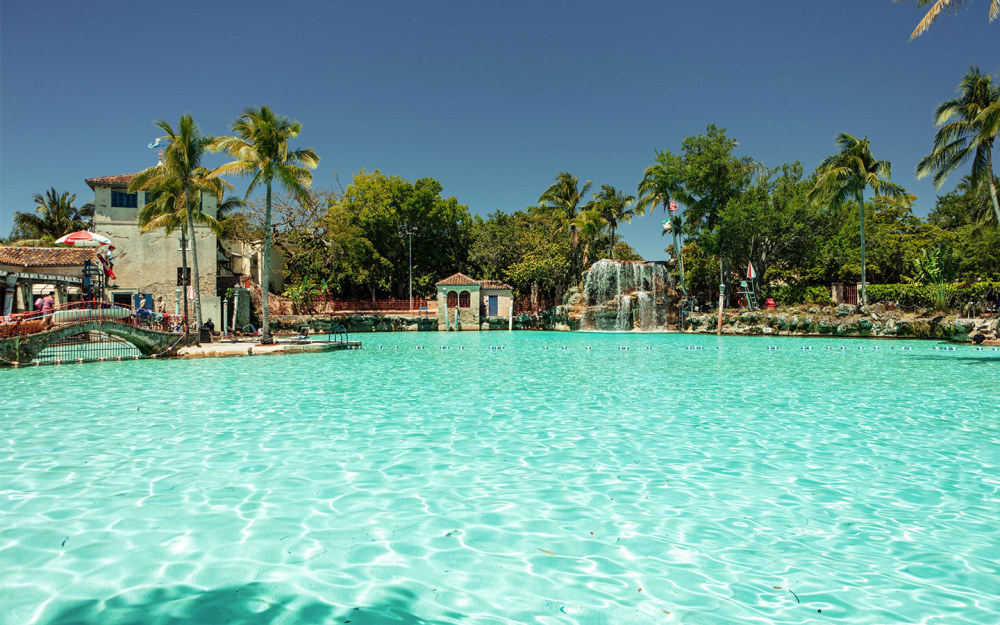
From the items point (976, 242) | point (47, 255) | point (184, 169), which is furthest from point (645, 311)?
point (47, 255)

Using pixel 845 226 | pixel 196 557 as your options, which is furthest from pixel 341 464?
pixel 845 226

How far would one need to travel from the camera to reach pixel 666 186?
1537 inches

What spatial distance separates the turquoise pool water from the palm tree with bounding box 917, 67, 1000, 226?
13.2 m

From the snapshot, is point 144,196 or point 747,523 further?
point 144,196

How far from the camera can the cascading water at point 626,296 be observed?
122ft

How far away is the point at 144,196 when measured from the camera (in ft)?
93.8

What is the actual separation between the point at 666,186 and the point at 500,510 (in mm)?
38392

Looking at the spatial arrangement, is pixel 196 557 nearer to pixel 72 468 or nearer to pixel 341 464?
pixel 341 464

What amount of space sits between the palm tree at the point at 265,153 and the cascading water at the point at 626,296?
22503 millimetres

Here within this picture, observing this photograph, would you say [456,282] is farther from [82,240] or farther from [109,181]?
[82,240]

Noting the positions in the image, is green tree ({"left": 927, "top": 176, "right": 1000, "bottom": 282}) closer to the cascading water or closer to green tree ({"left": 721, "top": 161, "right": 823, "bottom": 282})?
green tree ({"left": 721, "top": 161, "right": 823, "bottom": 282})

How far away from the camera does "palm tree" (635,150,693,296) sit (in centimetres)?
3847

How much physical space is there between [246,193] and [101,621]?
821 inches

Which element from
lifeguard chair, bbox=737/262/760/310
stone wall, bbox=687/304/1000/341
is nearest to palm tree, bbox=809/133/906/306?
stone wall, bbox=687/304/1000/341
